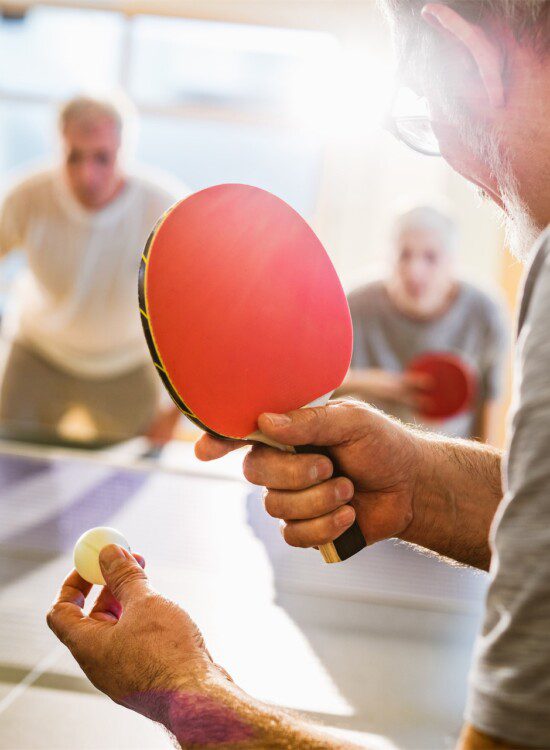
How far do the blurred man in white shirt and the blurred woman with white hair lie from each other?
916 mm

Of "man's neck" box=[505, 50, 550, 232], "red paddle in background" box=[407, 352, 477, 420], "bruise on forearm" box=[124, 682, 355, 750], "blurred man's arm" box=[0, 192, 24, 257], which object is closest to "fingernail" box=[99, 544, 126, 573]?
"bruise on forearm" box=[124, 682, 355, 750]

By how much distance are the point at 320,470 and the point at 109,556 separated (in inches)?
11.6

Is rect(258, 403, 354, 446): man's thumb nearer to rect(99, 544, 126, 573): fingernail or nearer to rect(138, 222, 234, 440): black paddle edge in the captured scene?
rect(138, 222, 234, 440): black paddle edge

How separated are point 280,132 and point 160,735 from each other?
5.42m

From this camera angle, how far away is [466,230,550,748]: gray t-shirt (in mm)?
588

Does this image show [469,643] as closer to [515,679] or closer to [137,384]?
[515,679]

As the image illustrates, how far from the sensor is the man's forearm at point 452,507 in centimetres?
126

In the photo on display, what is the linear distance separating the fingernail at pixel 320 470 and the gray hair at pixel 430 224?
246cm

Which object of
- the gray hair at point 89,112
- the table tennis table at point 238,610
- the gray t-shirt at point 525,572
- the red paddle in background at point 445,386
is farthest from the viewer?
the gray hair at point 89,112

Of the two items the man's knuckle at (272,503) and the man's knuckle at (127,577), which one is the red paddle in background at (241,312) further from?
the man's knuckle at (127,577)

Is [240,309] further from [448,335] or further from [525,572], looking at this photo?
[448,335]

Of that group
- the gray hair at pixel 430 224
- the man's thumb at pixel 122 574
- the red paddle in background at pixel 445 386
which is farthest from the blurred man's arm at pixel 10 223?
the man's thumb at pixel 122 574

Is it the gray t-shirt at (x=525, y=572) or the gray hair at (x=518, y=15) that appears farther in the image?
the gray hair at (x=518, y=15)

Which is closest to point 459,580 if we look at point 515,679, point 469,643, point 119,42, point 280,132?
point 469,643
